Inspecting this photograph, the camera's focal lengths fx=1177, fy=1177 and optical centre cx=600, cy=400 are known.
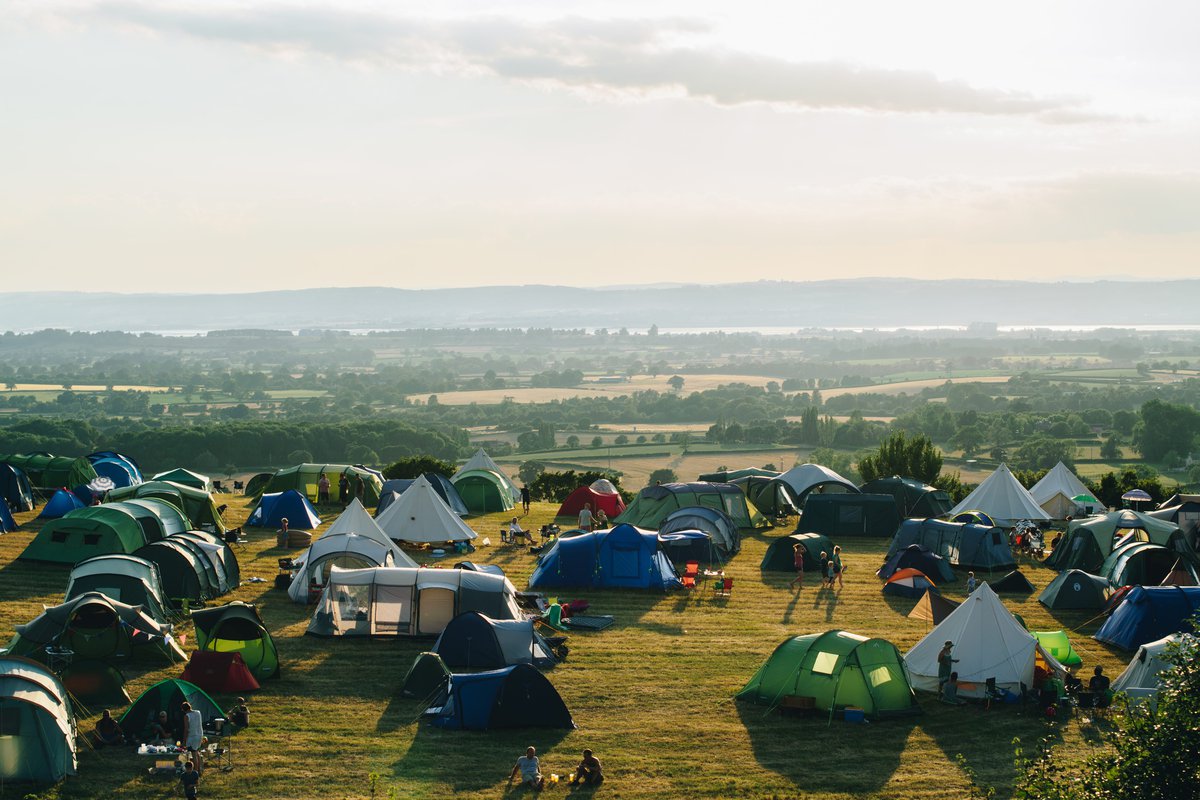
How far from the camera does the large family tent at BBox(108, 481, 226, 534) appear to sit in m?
32.0

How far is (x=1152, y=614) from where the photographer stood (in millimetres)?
22656

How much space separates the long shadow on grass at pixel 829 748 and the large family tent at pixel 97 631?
33.4ft

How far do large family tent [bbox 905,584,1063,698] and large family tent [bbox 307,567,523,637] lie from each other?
7616 mm

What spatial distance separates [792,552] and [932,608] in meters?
5.72

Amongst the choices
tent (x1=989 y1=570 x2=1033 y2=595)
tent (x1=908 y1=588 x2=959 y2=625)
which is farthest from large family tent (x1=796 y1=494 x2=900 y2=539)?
tent (x1=908 y1=588 x2=959 y2=625)

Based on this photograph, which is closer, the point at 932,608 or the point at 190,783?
the point at 190,783

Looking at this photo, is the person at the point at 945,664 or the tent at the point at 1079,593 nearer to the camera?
the person at the point at 945,664

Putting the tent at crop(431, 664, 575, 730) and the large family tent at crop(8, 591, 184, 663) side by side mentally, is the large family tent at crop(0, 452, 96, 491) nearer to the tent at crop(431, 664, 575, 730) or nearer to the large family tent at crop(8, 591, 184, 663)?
the large family tent at crop(8, 591, 184, 663)

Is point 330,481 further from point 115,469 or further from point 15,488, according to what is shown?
point 15,488

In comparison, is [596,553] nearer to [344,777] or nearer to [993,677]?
[993,677]

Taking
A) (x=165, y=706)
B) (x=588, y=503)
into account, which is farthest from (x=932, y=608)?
(x=165, y=706)

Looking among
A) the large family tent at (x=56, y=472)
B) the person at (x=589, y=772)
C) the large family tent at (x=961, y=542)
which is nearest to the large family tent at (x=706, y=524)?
the large family tent at (x=961, y=542)

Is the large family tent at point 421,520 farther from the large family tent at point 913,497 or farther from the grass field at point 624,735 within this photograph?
the large family tent at point 913,497

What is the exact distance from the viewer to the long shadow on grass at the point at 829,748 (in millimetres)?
16250
